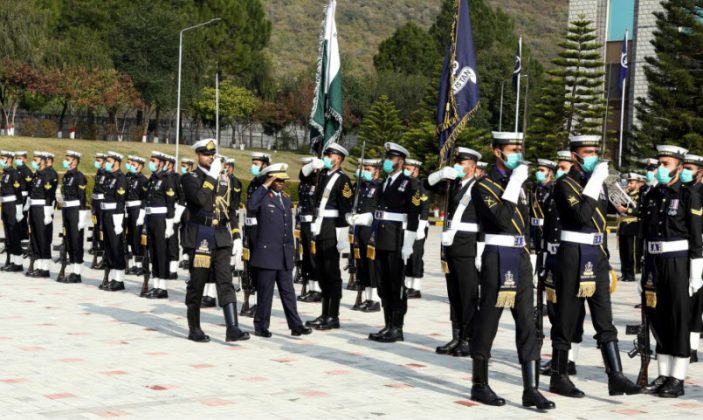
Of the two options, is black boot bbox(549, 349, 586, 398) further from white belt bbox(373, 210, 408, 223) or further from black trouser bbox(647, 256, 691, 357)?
white belt bbox(373, 210, 408, 223)

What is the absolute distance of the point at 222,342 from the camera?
475 inches

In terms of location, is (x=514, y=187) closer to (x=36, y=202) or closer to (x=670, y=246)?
(x=670, y=246)

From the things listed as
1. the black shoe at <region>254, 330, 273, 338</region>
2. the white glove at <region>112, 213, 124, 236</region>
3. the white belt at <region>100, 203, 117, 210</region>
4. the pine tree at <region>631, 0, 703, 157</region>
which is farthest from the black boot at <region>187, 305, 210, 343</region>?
the pine tree at <region>631, 0, 703, 157</region>

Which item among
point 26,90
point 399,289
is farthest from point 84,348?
point 26,90

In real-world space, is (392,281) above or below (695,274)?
below

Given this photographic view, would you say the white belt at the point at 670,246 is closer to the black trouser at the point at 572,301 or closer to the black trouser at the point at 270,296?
the black trouser at the point at 572,301

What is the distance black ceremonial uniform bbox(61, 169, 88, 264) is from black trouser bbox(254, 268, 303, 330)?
6449 millimetres

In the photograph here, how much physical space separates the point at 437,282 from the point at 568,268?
1018cm

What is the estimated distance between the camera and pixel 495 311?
8.95 meters

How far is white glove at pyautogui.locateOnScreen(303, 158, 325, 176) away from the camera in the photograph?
522 inches

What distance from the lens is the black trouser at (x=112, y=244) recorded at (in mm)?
17047

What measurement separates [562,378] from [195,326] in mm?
4284

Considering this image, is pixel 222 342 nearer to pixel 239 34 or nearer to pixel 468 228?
pixel 468 228

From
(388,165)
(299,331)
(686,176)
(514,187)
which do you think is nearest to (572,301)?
(514,187)
